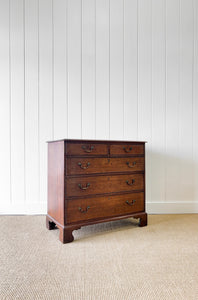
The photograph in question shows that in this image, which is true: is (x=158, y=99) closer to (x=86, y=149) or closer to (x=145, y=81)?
(x=145, y=81)

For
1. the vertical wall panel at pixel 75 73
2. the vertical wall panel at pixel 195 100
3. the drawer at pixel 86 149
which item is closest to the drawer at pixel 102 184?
the drawer at pixel 86 149

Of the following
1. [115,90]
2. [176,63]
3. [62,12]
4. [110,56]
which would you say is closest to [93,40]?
[110,56]

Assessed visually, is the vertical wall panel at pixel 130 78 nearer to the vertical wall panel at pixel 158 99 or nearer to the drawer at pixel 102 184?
the vertical wall panel at pixel 158 99

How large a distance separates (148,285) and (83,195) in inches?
33.0

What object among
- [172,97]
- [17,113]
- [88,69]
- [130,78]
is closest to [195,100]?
[172,97]

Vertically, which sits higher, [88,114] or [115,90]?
[115,90]

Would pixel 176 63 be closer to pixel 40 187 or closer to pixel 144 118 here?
pixel 144 118

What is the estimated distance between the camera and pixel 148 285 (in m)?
1.15

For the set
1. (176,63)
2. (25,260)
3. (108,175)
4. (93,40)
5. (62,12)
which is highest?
(62,12)

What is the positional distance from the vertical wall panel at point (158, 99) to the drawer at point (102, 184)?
0.51m

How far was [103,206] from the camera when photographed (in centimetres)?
188

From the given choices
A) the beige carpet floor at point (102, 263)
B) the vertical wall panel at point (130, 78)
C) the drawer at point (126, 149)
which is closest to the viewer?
the beige carpet floor at point (102, 263)

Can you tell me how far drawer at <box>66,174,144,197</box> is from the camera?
1.75 meters

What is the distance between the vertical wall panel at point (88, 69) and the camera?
247 centimetres
